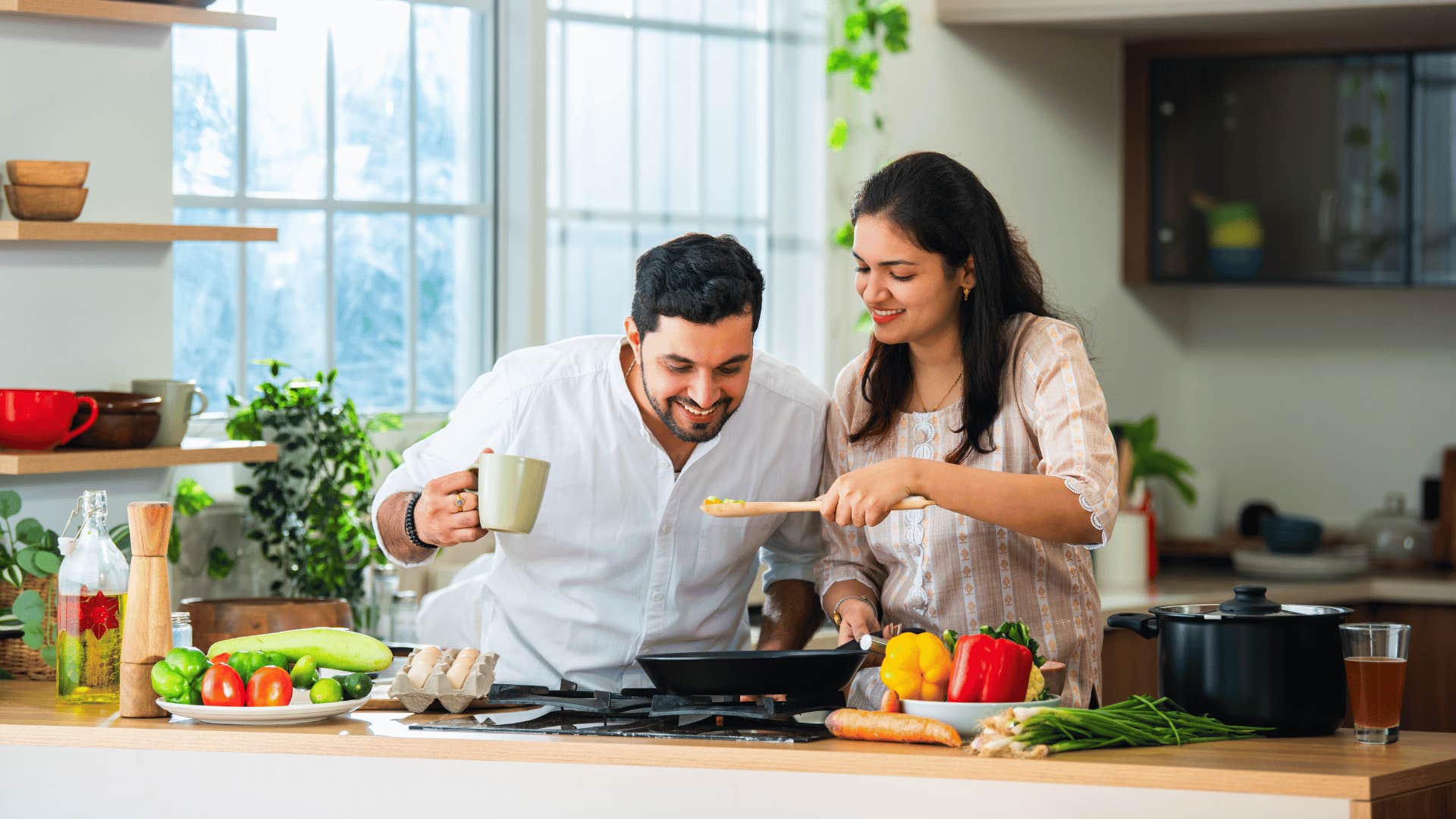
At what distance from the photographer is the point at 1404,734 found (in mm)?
2113

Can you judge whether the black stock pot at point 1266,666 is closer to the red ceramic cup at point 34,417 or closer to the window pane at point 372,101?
the red ceramic cup at point 34,417

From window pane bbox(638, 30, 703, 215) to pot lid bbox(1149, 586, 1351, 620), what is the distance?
7.54 ft

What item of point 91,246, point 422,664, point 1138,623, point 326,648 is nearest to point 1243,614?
point 1138,623

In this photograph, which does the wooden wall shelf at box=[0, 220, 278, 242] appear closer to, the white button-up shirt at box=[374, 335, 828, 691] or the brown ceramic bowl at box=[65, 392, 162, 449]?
the brown ceramic bowl at box=[65, 392, 162, 449]

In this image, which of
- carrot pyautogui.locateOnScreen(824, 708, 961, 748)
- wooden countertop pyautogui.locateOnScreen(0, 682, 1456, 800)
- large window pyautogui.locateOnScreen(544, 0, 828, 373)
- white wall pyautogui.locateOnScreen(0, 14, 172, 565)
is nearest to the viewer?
wooden countertop pyautogui.locateOnScreen(0, 682, 1456, 800)

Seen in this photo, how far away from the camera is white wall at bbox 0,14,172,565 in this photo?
114 inches

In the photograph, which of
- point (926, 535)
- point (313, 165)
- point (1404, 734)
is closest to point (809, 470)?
point (926, 535)

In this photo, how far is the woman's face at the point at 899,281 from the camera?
2.39 metres

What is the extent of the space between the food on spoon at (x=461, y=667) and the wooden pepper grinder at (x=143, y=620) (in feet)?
1.26

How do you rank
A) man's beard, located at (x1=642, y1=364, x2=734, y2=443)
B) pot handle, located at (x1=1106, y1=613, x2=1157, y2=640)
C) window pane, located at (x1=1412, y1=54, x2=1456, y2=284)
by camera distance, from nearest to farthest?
pot handle, located at (x1=1106, y1=613, x2=1157, y2=640) < man's beard, located at (x1=642, y1=364, x2=734, y2=443) < window pane, located at (x1=1412, y1=54, x2=1456, y2=284)

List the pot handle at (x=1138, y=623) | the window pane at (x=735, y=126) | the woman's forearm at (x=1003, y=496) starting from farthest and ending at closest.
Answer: the window pane at (x=735, y=126), the woman's forearm at (x=1003, y=496), the pot handle at (x=1138, y=623)

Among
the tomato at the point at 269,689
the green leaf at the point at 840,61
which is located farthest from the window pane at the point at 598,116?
the tomato at the point at 269,689

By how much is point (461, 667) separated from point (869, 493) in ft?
1.90

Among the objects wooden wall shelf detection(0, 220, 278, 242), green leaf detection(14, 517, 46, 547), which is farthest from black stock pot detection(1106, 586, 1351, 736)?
wooden wall shelf detection(0, 220, 278, 242)
